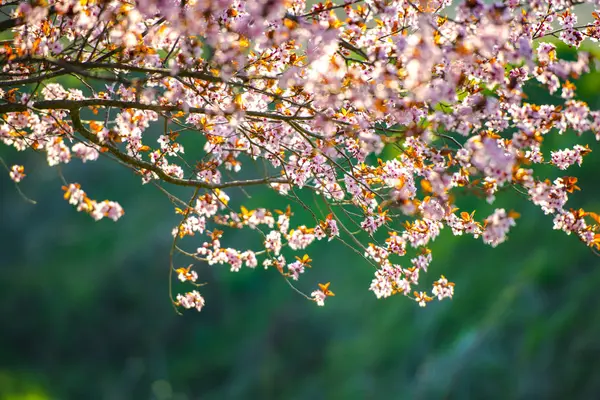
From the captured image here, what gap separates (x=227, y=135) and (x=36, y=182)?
2526 centimetres

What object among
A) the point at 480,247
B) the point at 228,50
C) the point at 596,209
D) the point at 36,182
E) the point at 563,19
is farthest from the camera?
the point at 36,182

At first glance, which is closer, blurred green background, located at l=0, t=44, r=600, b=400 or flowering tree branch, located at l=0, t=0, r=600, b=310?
flowering tree branch, located at l=0, t=0, r=600, b=310

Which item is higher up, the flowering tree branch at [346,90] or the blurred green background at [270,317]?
the blurred green background at [270,317]

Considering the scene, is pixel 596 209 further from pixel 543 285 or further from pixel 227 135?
pixel 227 135

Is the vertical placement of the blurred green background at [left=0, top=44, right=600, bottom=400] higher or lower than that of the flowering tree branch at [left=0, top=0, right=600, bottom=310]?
higher

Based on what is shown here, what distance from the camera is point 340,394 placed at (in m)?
17.7

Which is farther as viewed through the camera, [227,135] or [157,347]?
[157,347]

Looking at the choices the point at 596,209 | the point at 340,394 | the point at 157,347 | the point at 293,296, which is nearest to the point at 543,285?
the point at 596,209

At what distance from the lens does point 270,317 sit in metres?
22.4

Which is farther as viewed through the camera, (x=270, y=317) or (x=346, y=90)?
(x=270, y=317)

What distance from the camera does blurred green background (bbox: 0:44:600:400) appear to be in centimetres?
1377

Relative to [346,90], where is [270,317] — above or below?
above

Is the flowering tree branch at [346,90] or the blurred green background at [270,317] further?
the blurred green background at [270,317]

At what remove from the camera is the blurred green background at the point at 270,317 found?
13773 millimetres
